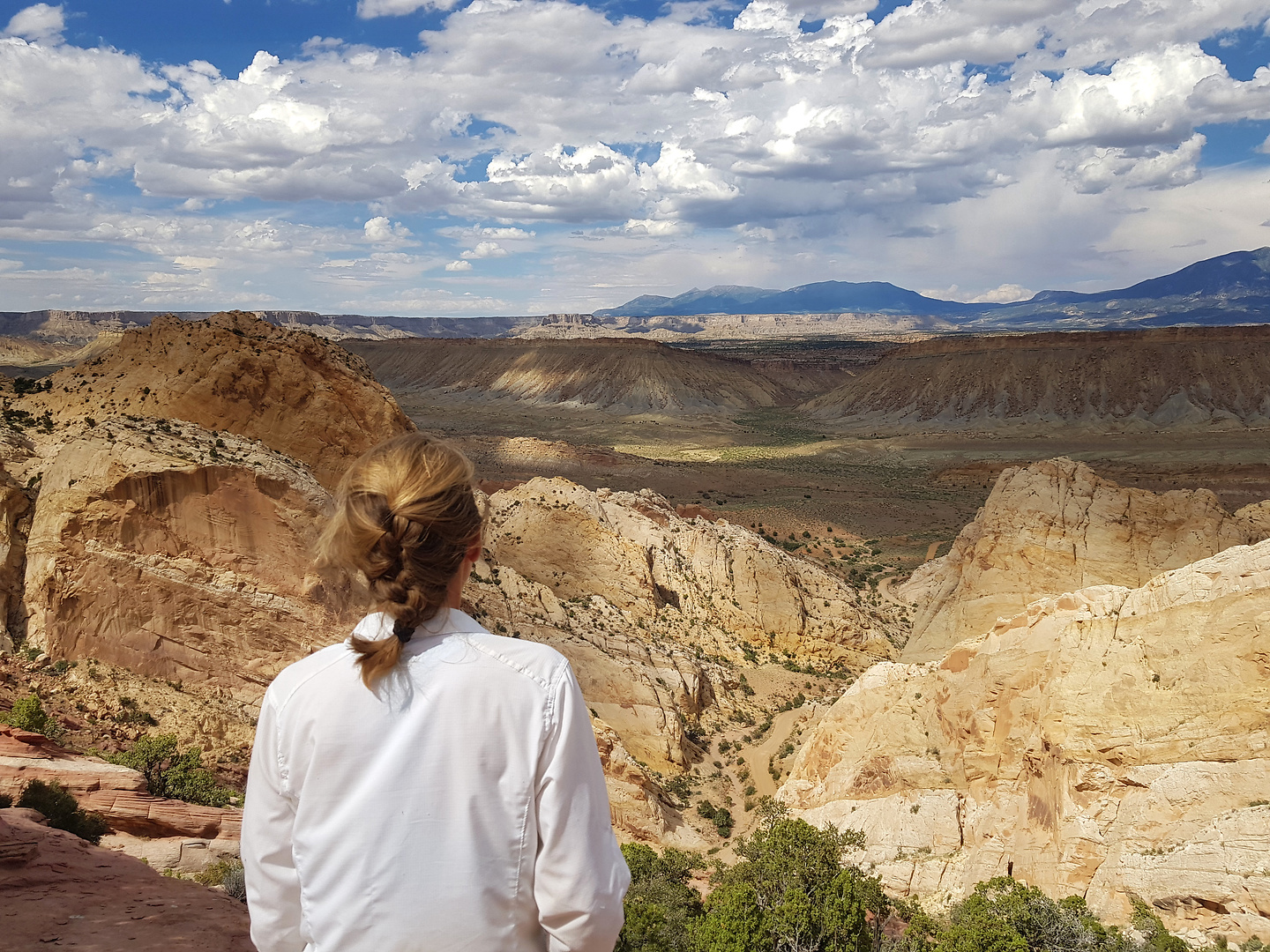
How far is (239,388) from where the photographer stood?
18.7 meters

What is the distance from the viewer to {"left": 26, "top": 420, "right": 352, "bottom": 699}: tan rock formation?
12.2 metres

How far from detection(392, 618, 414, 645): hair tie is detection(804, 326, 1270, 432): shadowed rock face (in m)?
88.8

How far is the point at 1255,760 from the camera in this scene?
927cm

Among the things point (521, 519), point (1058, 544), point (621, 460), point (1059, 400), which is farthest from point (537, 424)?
point (1058, 544)

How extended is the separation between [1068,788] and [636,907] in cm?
548

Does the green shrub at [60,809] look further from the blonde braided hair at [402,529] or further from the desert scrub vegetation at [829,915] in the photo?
the blonde braided hair at [402,529]

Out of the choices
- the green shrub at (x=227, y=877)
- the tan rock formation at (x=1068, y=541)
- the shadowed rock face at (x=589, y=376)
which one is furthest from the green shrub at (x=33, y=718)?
the shadowed rock face at (x=589, y=376)

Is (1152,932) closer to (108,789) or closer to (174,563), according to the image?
(108,789)

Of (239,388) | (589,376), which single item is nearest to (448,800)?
(239,388)

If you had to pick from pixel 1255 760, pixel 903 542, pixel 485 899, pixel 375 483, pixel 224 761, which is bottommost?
pixel 903 542

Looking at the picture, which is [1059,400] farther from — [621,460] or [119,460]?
[119,460]

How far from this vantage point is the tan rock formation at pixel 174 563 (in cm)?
1223

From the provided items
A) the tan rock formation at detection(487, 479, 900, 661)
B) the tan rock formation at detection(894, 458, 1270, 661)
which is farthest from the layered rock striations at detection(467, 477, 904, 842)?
the tan rock formation at detection(894, 458, 1270, 661)

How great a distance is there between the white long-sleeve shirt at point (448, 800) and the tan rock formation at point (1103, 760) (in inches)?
370
